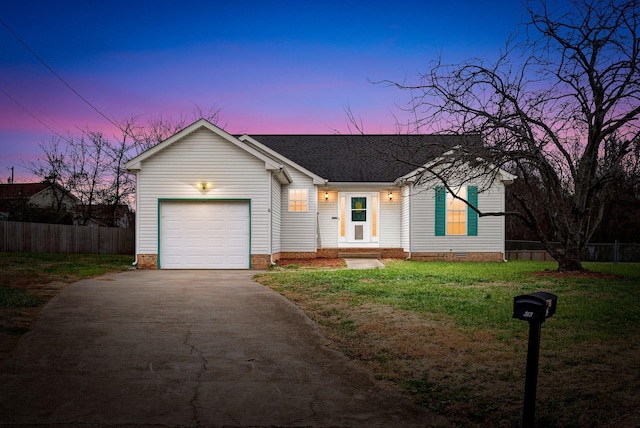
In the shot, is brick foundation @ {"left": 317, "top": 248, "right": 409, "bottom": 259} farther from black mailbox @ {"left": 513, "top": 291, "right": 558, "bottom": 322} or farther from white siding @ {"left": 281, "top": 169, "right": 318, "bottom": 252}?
black mailbox @ {"left": 513, "top": 291, "right": 558, "bottom": 322}

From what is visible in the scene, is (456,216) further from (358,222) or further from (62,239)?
(62,239)

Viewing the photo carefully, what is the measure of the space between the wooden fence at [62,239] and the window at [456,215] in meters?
17.1

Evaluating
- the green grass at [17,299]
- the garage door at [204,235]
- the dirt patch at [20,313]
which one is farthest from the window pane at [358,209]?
the green grass at [17,299]

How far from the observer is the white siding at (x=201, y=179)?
60.3 ft

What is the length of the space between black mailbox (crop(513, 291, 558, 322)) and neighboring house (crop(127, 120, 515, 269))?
29.2 ft

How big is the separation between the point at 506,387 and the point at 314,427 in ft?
7.08

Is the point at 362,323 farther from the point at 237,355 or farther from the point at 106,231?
the point at 106,231

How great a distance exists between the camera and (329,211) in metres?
23.8

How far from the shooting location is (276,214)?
21047mm

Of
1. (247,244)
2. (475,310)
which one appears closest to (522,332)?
(475,310)

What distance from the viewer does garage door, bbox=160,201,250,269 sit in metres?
18.5

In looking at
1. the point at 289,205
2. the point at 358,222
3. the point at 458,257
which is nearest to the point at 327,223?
the point at 358,222

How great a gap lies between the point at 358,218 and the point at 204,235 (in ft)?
25.4

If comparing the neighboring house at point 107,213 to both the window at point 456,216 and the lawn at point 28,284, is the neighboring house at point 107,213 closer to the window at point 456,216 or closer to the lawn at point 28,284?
the lawn at point 28,284
